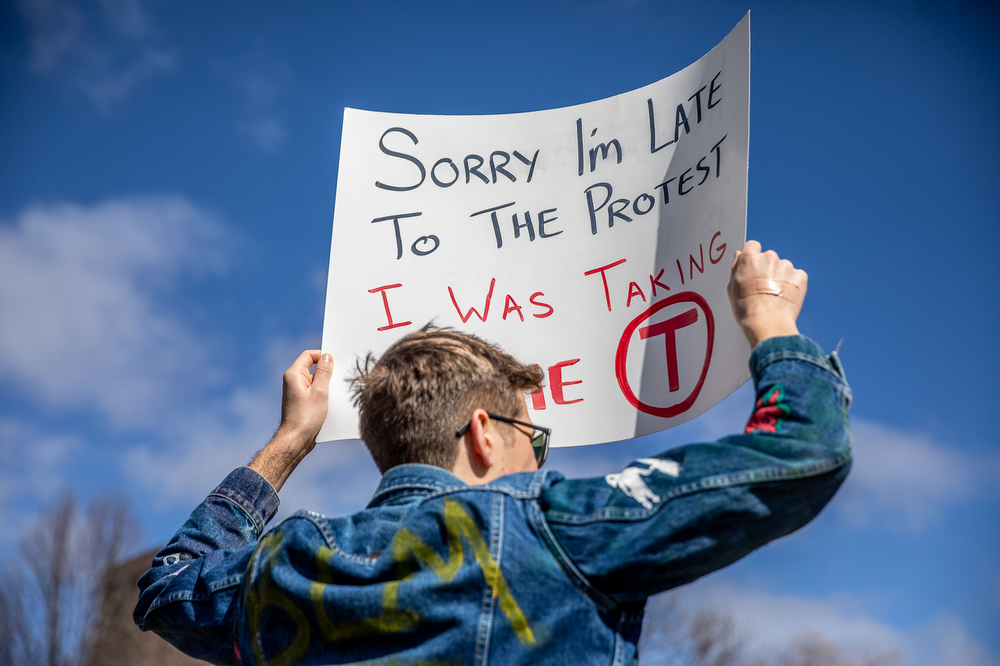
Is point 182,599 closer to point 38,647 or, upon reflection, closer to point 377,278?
point 377,278

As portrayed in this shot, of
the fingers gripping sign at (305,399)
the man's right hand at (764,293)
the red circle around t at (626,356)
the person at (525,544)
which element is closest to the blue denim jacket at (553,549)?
the person at (525,544)

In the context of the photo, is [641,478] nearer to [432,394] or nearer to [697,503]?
[697,503]

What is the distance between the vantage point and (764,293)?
1.75 meters

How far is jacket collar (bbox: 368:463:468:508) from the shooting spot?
1.58m

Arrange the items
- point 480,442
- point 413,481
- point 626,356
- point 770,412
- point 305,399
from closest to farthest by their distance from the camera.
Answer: point 770,412, point 413,481, point 480,442, point 626,356, point 305,399

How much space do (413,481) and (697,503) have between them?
0.57 meters

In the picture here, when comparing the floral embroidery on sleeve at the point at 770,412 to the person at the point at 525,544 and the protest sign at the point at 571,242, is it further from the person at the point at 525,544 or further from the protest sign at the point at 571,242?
the protest sign at the point at 571,242

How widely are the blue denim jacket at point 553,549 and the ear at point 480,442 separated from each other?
0.20 meters

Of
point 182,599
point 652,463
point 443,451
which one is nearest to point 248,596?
point 182,599

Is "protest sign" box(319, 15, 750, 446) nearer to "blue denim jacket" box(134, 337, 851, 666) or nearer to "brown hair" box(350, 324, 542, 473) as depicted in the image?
"brown hair" box(350, 324, 542, 473)

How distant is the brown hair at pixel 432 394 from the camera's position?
171 centimetres

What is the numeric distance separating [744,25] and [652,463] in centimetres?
139

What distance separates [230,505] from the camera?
6.82ft

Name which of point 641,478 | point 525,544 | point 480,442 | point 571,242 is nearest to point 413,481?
point 480,442
